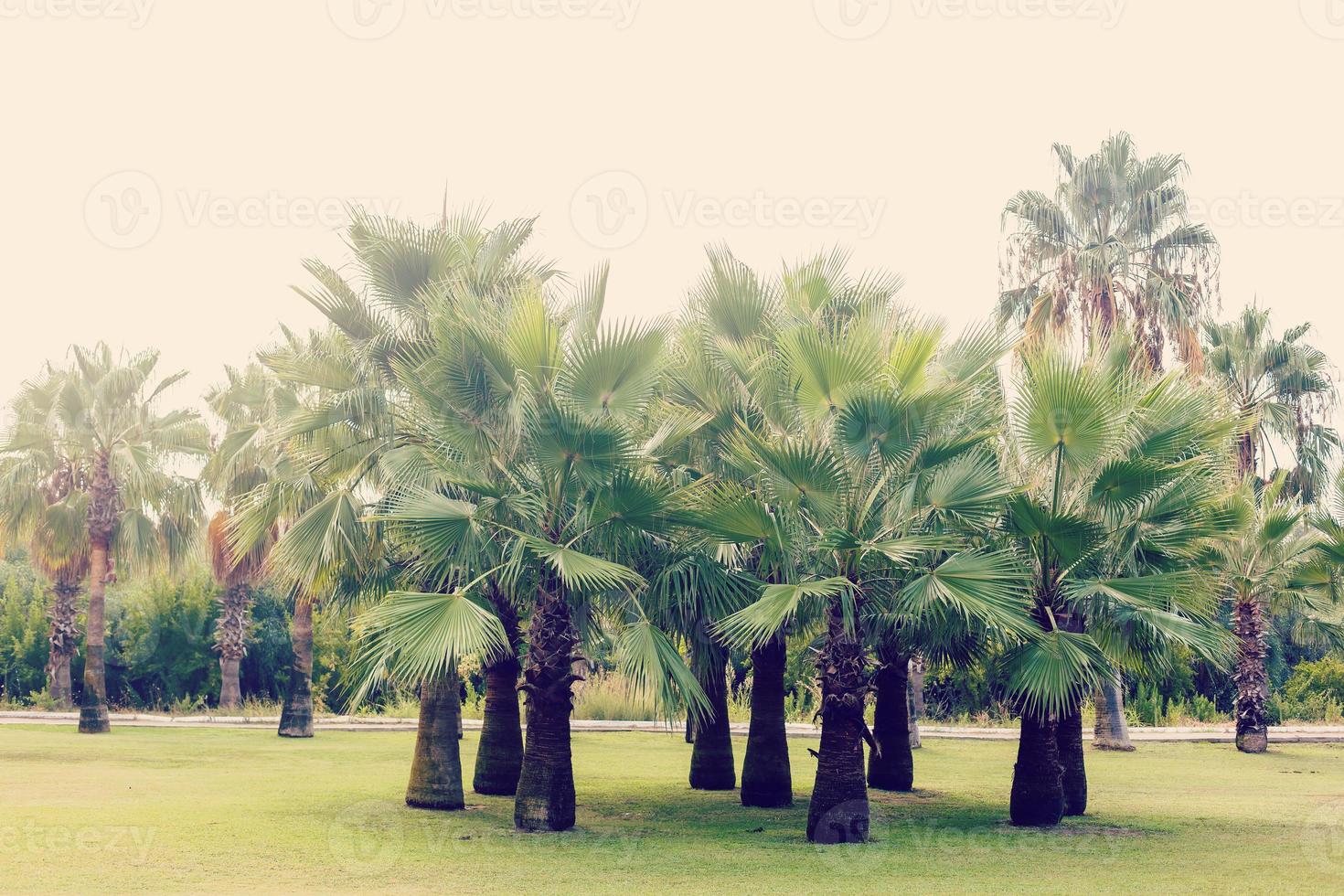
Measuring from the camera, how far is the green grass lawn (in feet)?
36.6

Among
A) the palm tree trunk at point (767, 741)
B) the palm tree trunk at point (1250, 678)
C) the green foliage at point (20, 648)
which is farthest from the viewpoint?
the green foliage at point (20, 648)

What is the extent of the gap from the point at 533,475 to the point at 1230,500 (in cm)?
892

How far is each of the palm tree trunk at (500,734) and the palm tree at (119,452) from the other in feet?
50.3

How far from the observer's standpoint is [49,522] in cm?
3016

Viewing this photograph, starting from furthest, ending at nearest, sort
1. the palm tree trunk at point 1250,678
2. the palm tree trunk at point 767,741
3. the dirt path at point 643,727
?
the dirt path at point 643,727 → the palm tree trunk at point 1250,678 → the palm tree trunk at point 767,741

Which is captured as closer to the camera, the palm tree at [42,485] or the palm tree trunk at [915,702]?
the palm tree trunk at [915,702]

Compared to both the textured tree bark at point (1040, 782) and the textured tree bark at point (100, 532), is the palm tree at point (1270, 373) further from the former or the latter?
the textured tree bark at point (100, 532)

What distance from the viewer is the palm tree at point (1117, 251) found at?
Answer: 90.0ft

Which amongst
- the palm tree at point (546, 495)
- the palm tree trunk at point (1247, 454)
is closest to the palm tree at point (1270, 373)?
the palm tree trunk at point (1247, 454)

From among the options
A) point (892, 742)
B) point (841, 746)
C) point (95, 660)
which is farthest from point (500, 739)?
point (95, 660)

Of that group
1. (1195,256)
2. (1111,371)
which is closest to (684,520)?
(1111,371)

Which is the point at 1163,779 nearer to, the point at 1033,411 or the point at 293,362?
the point at 1033,411

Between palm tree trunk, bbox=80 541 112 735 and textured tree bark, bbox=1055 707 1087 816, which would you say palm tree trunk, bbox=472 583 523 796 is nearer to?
textured tree bark, bbox=1055 707 1087 816

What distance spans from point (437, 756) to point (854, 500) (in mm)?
6488
